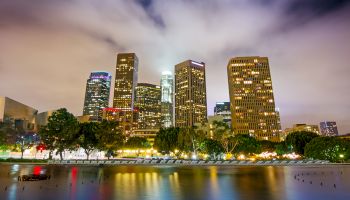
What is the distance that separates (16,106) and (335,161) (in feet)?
582

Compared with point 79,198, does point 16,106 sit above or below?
above

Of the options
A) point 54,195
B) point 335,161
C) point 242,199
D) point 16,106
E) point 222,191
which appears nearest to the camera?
point 242,199

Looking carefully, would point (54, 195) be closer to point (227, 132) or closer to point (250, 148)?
point (227, 132)

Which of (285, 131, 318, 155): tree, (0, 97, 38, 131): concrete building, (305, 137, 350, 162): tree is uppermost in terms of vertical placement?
(0, 97, 38, 131): concrete building

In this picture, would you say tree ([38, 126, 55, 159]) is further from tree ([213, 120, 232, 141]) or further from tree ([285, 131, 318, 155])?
tree ([285, 131, 318, 155])

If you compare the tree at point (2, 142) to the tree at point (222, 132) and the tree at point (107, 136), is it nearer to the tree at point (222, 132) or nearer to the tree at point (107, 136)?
the tree at point (107, 136)

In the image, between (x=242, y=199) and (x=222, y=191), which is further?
(x=222, y=191)

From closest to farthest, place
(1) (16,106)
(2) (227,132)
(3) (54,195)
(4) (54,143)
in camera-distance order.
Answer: (3) (54,195)
(4) (54,143)
(2) (227,132)
(1) (16,106)

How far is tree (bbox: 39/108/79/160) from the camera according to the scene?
9200 cm

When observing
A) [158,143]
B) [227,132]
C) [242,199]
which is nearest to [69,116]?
[158,143]

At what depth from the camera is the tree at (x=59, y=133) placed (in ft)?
302

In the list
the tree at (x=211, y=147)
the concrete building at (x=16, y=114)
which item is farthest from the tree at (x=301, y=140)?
the concrete building at (x=16, y=114)

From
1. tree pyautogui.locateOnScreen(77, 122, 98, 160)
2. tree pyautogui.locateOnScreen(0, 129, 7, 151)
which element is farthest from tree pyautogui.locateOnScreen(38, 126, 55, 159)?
tree pyautogui.locateOnScreen(0, 129, 7, 151)

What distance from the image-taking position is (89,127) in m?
101
